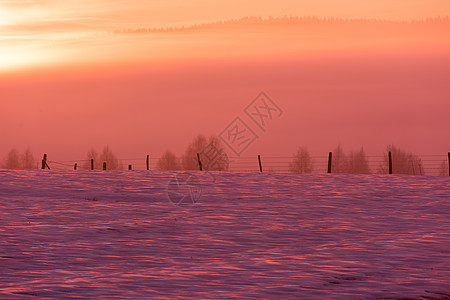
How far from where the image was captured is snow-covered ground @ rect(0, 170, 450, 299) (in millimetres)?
11547

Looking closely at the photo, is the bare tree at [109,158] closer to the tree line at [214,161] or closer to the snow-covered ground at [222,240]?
the tree line at [214,161]

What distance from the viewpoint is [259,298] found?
1066 centimetres

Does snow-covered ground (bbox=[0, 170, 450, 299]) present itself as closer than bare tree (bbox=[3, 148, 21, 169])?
Yes

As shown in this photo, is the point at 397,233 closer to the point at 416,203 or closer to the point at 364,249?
the point at 364,249

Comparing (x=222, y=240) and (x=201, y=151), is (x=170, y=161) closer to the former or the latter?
(x=201, y=151)

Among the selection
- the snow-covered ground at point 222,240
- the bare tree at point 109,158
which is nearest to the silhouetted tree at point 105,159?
the bare tree at point 109,158

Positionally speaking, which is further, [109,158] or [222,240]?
[109,158]

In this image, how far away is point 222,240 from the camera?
55.5 ft

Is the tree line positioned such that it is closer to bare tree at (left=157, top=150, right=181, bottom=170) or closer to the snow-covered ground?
bare tree at (left=157, top=150, right=181, bottom=170)

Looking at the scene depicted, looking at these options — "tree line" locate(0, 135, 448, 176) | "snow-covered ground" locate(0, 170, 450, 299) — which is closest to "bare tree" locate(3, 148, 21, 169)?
"tree line" locate(0, 135, 448, 176)

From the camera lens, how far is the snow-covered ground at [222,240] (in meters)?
11.5

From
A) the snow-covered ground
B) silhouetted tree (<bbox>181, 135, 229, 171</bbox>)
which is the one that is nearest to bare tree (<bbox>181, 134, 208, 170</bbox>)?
silhouetted tree (<bbox>181, 135, 229, 171</bbox>)

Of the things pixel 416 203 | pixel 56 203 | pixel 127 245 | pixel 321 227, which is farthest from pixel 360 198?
pixel 127 245

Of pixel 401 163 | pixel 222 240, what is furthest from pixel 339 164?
pixel 222 240
